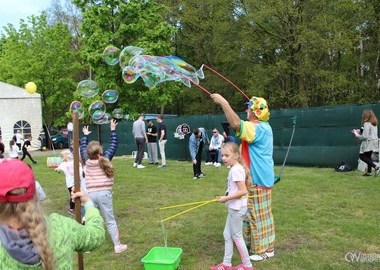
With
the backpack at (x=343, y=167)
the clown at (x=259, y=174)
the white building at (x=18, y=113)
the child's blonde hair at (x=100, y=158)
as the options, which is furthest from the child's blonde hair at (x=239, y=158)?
the white building at (x=18, y=113)

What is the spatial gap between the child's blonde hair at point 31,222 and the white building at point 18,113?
33.3 metres

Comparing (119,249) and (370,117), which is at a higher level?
(370,117)

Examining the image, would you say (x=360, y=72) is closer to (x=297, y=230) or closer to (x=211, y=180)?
(x=211, y=180)

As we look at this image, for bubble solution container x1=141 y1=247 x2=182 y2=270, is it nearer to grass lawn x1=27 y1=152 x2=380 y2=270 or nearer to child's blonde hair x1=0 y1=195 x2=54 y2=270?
grass lawn x1=27 y1=152 x2=380 y2=270

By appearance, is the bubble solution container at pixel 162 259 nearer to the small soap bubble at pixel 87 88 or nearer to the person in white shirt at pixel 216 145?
the small soap bubble at pixel 87 88

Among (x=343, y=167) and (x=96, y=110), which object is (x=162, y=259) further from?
(x=343, y=167)

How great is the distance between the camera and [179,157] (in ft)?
61.2

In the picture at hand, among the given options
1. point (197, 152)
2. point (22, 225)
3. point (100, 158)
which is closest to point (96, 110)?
point (100, 158)

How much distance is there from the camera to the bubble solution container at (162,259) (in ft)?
15.7

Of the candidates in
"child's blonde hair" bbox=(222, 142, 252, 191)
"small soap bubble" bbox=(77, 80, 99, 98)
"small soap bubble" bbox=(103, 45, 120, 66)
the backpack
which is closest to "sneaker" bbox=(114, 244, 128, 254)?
"child's blonde hair" bbox=(222, 142, 252, 191)

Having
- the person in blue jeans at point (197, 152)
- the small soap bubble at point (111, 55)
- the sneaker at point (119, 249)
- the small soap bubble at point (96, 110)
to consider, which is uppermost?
the small soap bubble at point (111, 55)

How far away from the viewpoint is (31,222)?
82.6 inches

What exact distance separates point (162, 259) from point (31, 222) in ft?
10.5

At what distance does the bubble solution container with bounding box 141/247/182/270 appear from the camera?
4798mm
